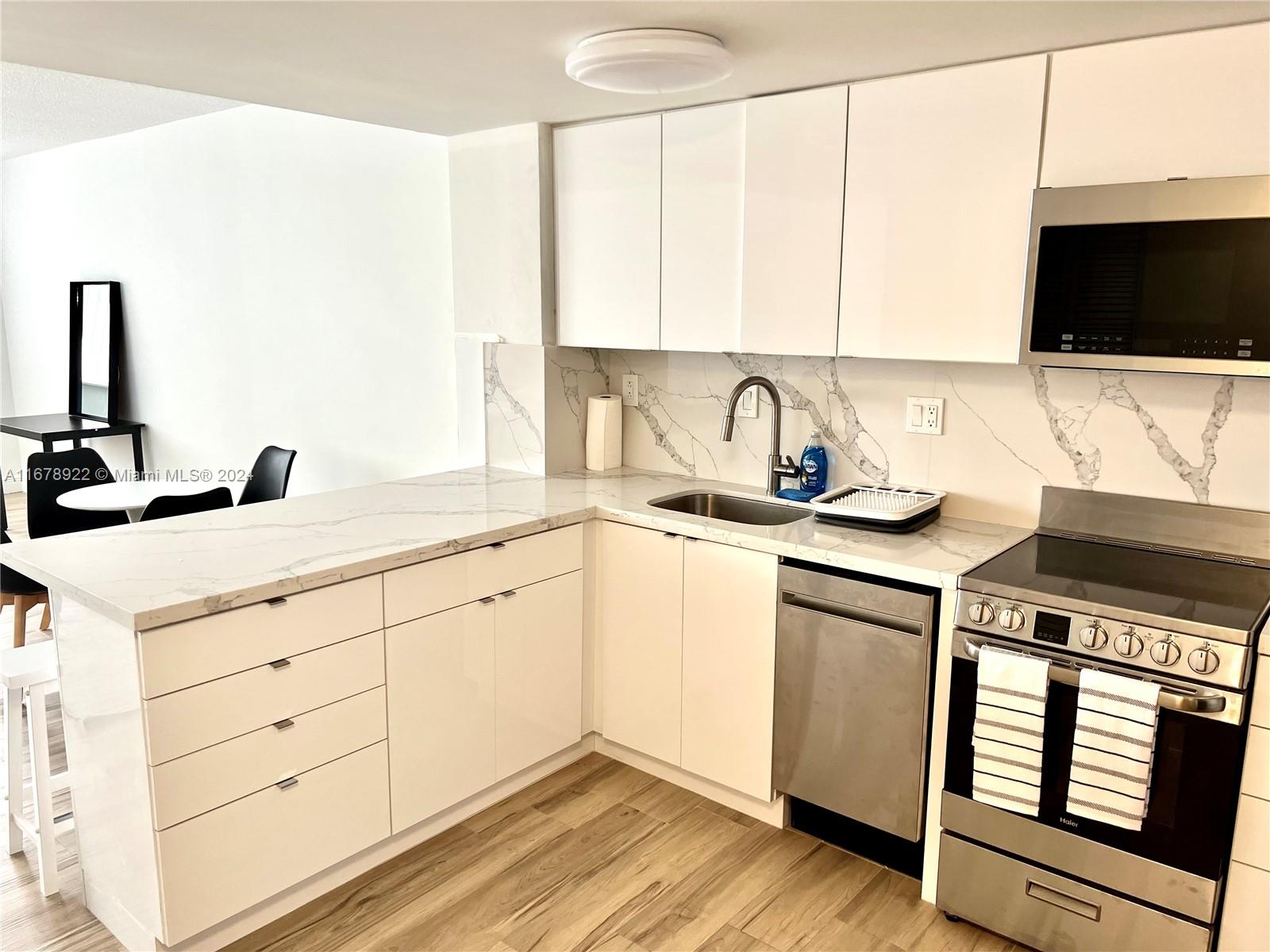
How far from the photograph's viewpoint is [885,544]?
96.3 inches

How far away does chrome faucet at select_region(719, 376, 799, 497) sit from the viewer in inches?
114

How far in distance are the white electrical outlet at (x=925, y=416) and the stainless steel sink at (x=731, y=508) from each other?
43 cm

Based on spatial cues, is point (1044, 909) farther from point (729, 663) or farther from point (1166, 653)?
point (729, 663)

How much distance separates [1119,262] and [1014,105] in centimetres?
48

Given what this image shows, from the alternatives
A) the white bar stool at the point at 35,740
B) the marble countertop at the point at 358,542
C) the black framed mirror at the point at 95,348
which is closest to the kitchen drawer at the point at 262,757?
the marble countertop at the point at 358,542

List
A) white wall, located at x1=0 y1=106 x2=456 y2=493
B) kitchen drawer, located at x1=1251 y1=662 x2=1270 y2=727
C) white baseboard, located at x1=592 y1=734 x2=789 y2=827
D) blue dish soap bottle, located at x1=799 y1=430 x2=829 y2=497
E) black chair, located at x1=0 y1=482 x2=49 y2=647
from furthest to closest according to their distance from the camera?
white wall, located at x1=0 y1=106 x2=456 y2=493 < black chair, located at x1=0 y1=482 x2=49 y2=647 < blue dish soap bottle, located at x1=799 y1=430 x2=829 y2=497 < white baseboard, located at x1=592 y1=734 x2=789 y2=827 < kitchen drawer, located at x1=1251 y1=662 x2=1270 y2=727

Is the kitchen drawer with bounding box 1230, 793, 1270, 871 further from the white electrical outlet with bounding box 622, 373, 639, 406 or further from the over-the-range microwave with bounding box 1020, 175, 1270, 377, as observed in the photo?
the white electrical outlet with bounding box 622, 373, 639, 406

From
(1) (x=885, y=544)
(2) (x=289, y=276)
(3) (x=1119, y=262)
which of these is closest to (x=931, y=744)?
(1) (x=885, y=544)

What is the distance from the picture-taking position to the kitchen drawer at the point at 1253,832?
1.84m

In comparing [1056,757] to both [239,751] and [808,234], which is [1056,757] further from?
[239,751]

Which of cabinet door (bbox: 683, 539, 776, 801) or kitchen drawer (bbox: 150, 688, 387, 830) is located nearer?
kitchen drawer (bbox: 150, 688, 387, 830)

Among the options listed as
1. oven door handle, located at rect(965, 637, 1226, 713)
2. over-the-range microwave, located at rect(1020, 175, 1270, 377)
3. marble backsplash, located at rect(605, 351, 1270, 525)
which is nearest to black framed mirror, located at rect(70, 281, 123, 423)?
marble backsplash, located at rect(605, 351, 1270, 525)

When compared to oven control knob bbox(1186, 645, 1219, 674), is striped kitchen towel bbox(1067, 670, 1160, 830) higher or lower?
lower

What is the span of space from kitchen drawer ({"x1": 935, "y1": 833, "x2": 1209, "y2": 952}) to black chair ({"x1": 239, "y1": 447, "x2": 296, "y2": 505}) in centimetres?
303
